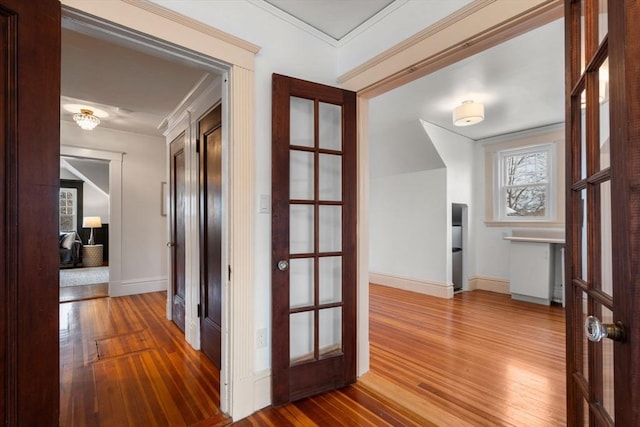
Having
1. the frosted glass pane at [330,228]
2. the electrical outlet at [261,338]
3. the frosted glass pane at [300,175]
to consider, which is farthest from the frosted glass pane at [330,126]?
the electrical outlet at [261,338]

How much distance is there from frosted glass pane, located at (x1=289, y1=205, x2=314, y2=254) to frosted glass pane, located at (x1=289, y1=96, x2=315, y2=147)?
453mm

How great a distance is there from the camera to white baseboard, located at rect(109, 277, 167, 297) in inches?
178

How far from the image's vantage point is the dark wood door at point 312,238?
74.4 inches

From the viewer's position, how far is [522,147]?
4.64m

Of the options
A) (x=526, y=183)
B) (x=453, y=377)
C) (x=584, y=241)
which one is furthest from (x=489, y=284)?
(x=584, y=241)

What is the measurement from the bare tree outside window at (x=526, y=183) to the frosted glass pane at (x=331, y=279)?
3.96 m

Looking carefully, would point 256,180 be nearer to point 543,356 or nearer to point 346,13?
point 346,13

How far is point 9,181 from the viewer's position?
932 mm

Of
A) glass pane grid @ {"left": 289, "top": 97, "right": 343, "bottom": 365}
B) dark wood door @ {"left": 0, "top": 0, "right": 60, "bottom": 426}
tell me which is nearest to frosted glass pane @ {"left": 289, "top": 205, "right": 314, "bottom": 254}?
glass pane grid @ {"left": 289, "top": 97, "right": 343, "bottom": 365}

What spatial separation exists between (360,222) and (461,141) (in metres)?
3.50

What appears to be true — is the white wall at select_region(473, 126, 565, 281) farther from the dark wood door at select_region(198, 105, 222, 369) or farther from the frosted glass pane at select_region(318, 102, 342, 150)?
the dark wood door at select_region(198, 105, 222, 369)

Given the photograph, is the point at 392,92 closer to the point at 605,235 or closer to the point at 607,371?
the point at 605,235

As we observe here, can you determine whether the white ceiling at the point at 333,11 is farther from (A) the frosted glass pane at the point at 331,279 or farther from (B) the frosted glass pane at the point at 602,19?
(A) the frosted glass pane at the point at 331,279

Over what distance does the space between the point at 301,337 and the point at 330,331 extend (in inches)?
9.3
